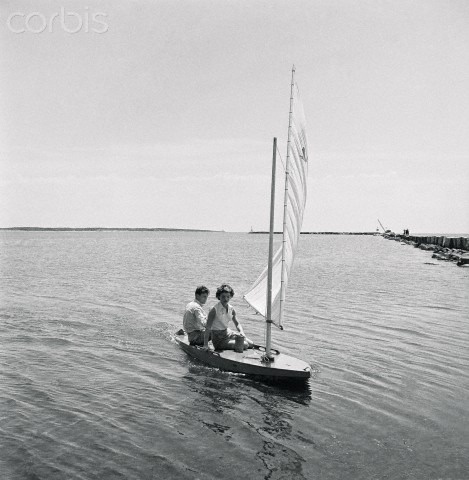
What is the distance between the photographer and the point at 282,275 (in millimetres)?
12039

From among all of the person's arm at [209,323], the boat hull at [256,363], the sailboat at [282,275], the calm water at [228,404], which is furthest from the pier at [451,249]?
the person's arm at [209,323]

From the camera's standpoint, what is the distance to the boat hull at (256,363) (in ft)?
37.8

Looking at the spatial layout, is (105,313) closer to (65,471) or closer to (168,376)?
(168,376)

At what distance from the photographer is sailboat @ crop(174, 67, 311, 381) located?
11617mm

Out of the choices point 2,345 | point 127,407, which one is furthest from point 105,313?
point 127,407

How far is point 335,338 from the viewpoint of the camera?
57.1ft

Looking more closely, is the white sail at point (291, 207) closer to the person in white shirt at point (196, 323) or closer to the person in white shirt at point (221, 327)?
the person in white shirt at point (221, 327)

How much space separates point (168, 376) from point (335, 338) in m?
7.02

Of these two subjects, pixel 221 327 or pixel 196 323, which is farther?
pixel 196 323

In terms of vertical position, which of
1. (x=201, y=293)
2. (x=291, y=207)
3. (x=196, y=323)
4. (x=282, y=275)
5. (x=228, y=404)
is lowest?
(x=228, y=404)

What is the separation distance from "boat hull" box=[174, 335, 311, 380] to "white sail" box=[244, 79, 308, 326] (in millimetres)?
1020

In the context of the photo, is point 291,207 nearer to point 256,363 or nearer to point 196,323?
point 256,363

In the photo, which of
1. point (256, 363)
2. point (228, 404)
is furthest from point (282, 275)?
point (228, 404)

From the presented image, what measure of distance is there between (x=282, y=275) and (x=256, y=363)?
2.24 metres
